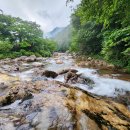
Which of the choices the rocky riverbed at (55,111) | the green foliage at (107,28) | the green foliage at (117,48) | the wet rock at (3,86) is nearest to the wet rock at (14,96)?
the rocky riverbed at (55,111)

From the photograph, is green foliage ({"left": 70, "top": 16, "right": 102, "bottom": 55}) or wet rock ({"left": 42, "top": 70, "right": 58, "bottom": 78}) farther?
green foliage ({"left": 70, "top": 16, "right": 102, "bottom": 55})

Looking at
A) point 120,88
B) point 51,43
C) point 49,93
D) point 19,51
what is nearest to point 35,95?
point 49,93

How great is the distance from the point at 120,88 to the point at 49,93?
394 centimetres

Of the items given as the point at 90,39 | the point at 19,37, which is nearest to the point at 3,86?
the point at 90,39

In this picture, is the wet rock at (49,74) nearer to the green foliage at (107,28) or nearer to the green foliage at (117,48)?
the green foliage at (107,28)

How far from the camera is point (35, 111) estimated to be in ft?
14.1

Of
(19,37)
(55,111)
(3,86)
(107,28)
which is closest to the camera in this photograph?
(55,111)

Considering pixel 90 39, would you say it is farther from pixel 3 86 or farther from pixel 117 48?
pixel 3 86

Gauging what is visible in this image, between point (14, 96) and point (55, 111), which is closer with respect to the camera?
A: point (55, 111)

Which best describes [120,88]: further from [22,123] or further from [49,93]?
[22,123]

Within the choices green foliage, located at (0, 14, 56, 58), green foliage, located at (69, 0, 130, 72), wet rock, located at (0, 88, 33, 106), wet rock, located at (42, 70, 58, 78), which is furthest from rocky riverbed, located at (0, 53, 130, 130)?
green foliage, located at (0, 14, 56, 58)

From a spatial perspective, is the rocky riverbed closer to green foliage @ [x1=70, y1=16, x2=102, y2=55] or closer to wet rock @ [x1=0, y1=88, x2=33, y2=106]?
wet rock @ [x1=0, y1=88, x2=33, y2=106]

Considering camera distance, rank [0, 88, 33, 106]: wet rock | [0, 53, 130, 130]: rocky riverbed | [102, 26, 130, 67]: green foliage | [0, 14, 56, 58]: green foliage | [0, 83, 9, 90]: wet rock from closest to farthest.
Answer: [0, 53, 130, 130]: rocky riverbed
[0, 88, 33, 106]: wet rock
[0, 83, 9, 90]: wet rock
[102, 26, 130, 67]: green foliage
[0, 14, 56, 58]: green foliage

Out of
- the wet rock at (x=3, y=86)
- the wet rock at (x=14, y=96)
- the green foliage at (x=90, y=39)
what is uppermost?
the green foliage at (x=90, y=39)
